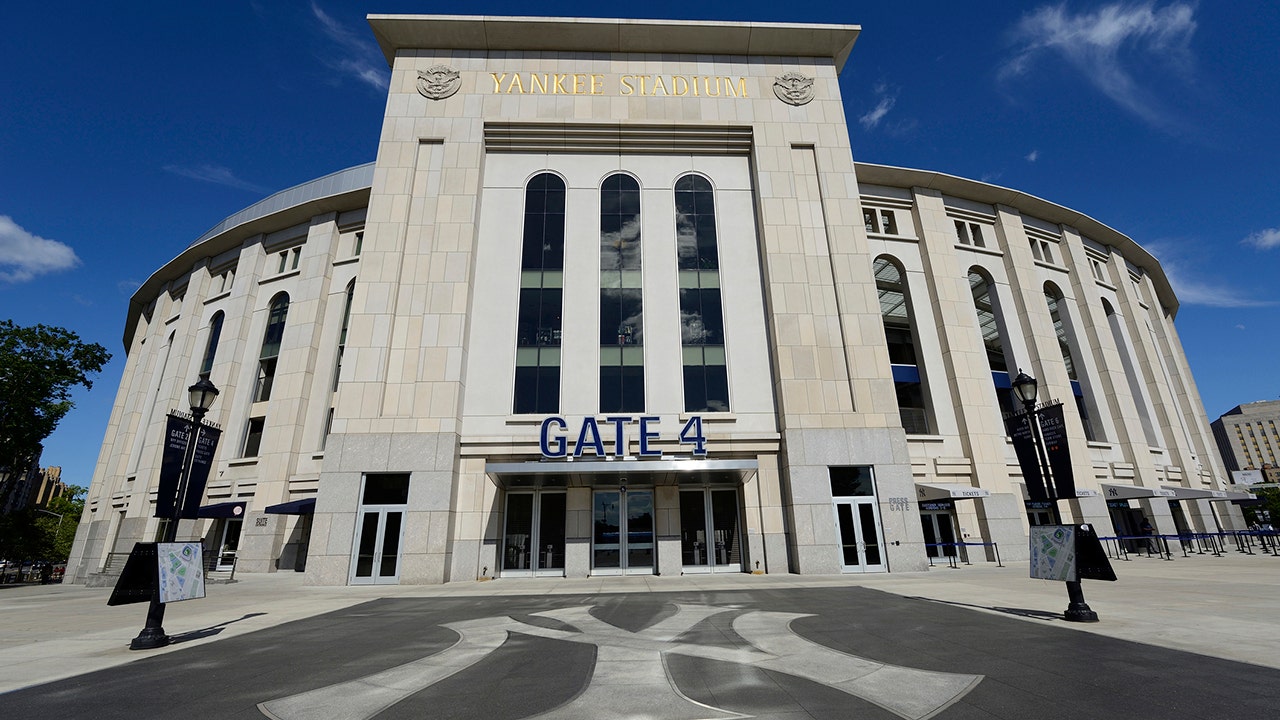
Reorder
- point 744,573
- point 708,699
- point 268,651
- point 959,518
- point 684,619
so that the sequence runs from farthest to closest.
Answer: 1. point 959,518
2. point 744,573
3. point 684,619
4. point 268,651
5. point 708,699

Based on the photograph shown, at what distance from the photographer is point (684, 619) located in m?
10.2

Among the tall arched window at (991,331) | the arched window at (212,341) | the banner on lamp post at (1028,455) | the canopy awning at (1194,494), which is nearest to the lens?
the banner on lamp post at (1028,455)

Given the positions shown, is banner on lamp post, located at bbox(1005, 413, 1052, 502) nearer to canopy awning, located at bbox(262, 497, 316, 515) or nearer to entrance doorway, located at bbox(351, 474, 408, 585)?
entrance doorway, located at bbox(351, 474, 408, 585)

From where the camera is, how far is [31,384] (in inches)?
1154

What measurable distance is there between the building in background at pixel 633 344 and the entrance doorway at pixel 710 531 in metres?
0.17

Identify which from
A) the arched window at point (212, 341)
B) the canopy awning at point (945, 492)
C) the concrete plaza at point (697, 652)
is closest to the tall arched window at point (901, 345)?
the canopy awning at point (945, 492)

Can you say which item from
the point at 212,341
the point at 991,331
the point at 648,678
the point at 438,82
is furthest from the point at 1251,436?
the point at 212,341

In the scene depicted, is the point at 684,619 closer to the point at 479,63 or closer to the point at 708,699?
the point at 708,699

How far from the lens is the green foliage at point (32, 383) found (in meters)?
28.7

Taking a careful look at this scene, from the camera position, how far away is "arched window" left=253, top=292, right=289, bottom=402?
32.0m

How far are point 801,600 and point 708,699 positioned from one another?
8.36 m

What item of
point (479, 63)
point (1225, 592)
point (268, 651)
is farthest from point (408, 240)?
point (1225, 592)

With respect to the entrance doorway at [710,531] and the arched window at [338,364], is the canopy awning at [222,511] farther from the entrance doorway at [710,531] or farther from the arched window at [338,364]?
the entrance doorway at [710,531]

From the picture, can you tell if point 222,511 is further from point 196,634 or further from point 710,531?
point 710,531
